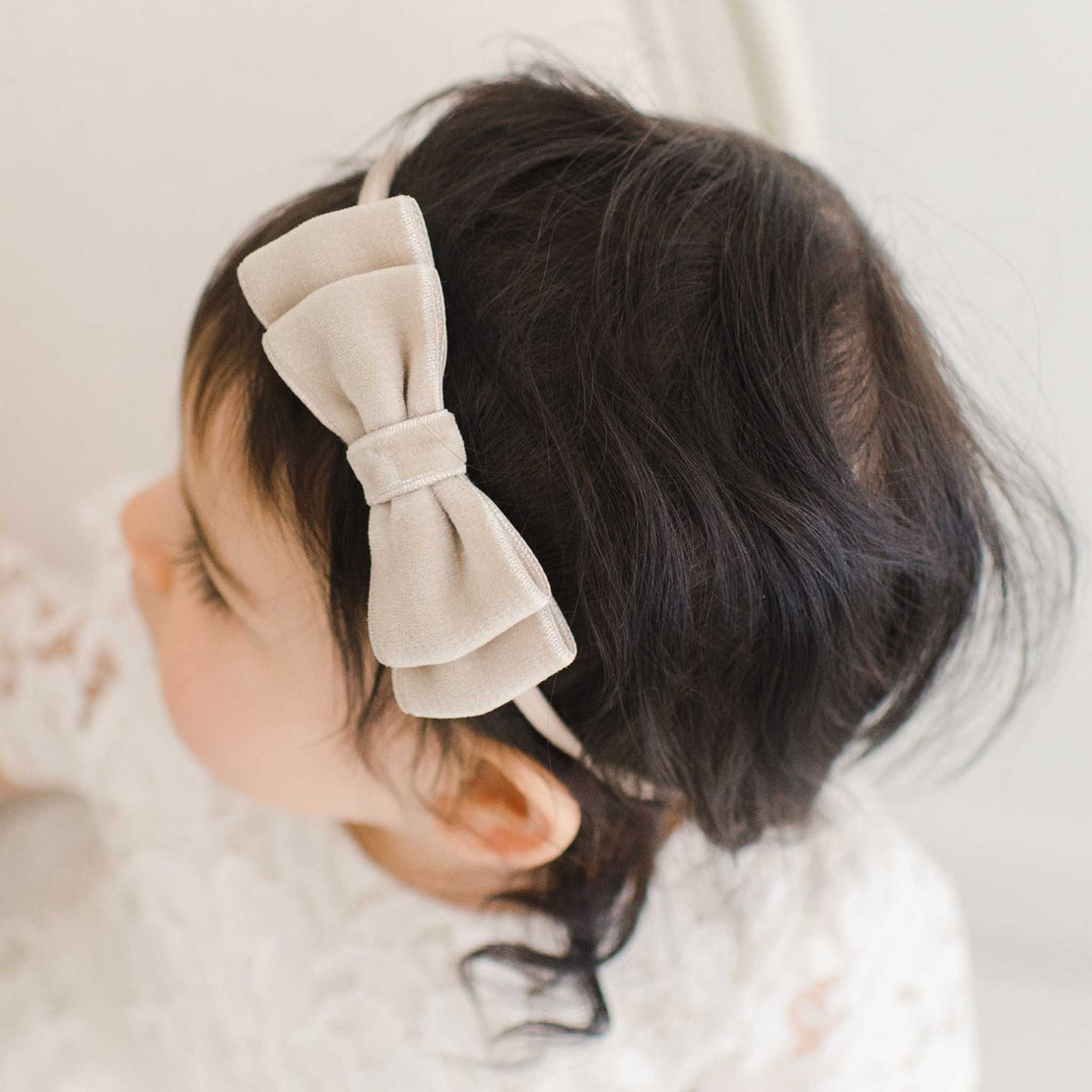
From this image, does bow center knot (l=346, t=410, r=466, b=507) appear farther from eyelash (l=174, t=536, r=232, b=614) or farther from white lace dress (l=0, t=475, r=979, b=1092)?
white lace dress (l=0, t=475, r=979, b=1092)

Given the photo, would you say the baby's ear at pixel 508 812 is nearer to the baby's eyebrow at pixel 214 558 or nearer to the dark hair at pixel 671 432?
the dark hair at pixel 671 432

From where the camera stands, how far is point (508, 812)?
567 mm

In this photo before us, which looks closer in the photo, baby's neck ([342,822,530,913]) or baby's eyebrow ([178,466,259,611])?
baby's eyebrow ([178,466,259,611])

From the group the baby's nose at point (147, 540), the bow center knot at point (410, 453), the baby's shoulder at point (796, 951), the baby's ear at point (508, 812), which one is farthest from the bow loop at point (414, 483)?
the baby's shoulder at point (796, 951)

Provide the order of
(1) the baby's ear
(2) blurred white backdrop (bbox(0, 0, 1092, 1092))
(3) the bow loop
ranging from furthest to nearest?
(2) blurred white backdrop (bbox(0, 0, 1092, 1092)), (1) the baby's ear, (3) the bow loop

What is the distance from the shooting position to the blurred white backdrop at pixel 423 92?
65 centimetres

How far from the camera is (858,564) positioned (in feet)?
1.56

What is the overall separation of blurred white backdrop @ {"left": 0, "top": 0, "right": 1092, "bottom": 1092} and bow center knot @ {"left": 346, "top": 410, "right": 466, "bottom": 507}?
1.27 ft

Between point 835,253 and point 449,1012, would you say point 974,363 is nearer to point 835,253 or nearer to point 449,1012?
point 835,253

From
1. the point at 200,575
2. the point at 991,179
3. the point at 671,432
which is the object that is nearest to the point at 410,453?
the point at 671,432

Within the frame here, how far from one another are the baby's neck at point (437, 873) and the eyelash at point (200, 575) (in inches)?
9.6

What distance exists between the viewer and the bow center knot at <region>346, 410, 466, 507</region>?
16.3 inches

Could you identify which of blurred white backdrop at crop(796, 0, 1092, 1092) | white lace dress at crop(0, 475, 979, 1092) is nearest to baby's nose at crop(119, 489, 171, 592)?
white lace dress at crop(0, 475, 979, 1092)

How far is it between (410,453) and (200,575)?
22cm
